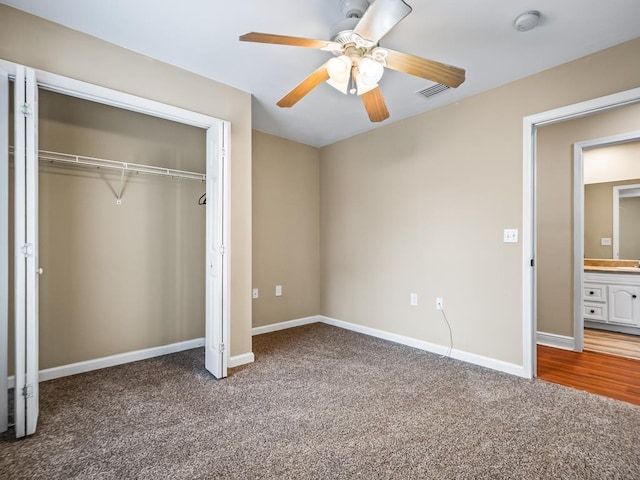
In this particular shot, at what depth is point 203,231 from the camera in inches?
137

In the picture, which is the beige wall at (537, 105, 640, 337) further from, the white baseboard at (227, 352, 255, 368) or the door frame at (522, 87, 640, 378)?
the white baseboard at (227, 352, 255, 368)

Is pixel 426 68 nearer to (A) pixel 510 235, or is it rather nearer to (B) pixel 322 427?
(A) pixel 510 235

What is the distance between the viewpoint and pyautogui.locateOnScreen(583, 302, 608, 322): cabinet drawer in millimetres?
4113

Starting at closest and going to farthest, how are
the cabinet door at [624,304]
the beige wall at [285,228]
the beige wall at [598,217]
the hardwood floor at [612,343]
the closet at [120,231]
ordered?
the closet at [120,231] < the hardwood floor at [612,343] < the cabinet door at [624,304] < the beige wall at [285,228] < the beige wall at [598,217]

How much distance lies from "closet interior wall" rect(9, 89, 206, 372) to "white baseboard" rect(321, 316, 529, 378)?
1840mm

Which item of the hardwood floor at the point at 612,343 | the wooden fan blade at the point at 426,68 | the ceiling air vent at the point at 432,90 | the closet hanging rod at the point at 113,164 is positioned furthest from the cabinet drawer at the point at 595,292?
the closet hanging rod at the point at 113,164

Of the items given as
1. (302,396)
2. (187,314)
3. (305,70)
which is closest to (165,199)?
(187,314)

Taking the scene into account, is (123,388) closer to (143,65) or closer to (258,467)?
(258,467)

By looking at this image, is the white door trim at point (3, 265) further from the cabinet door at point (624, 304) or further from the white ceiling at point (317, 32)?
the cabinet door at point (624, 304)

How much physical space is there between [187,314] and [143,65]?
2.31 meters

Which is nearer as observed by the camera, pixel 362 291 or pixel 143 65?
pixel 143 65

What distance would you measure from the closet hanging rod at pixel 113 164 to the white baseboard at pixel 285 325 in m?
1.90

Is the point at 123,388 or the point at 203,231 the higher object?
the point at 203,231

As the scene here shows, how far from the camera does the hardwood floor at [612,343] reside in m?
3.34
